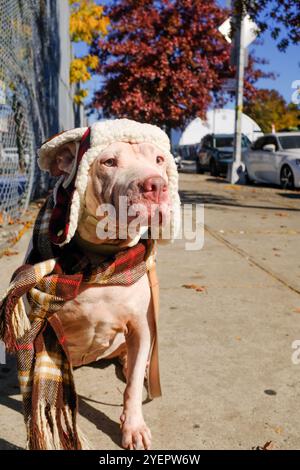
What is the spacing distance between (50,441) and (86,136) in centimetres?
118

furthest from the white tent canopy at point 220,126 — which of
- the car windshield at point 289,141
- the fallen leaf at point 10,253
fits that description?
the fallen leaf at point 10,253

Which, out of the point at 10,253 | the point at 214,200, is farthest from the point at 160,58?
the point at 10,253

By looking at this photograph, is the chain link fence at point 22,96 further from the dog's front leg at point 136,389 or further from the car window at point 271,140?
the car window at point 271,140

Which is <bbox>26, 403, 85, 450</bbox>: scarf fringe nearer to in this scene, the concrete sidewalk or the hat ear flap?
the concrete sidewalk

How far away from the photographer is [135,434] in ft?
6.71

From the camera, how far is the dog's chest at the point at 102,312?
2.11 m

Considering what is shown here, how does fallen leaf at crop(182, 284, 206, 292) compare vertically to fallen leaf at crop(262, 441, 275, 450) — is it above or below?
above

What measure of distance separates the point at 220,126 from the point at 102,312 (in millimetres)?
34239

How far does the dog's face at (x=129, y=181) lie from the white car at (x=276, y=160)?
1102 cm

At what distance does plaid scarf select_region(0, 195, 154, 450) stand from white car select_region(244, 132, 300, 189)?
36.4ft

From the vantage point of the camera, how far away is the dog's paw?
2021 millimetres

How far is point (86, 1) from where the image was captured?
667 inches

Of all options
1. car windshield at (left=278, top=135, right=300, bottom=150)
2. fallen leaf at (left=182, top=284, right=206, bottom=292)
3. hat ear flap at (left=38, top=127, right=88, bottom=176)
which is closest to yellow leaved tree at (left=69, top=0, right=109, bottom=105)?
car windshield at (left=278, top=135, right=300, bottom=150)
